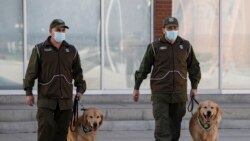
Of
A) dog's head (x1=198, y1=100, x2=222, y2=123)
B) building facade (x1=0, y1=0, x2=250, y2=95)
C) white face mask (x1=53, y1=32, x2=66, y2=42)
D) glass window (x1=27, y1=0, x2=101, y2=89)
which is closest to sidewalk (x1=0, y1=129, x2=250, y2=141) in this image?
dog's head (x1=198, y1=100, x2=222, y2=123)

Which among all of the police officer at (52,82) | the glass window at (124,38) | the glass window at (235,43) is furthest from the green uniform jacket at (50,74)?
the glass window at (235,43)

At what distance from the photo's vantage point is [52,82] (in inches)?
339

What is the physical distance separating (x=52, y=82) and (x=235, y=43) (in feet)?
26.9

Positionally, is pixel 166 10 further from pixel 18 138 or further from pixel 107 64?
pixel 18 138

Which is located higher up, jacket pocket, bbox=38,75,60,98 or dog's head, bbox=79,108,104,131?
jacket pocket, bbox=38,75,60,98

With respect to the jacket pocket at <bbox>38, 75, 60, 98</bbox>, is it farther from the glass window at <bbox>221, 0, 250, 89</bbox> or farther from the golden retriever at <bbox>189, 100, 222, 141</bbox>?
the glass window at <bbox>221, 0, 250, 89</bbox>

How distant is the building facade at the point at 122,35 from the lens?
14812 mm

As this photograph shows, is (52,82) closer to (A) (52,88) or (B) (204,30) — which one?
(A) (52,88)

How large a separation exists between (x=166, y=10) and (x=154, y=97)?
595 centimetres

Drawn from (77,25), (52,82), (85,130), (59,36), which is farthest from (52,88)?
(77,25)

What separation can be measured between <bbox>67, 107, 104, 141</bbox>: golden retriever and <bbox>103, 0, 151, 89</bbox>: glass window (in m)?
6.23

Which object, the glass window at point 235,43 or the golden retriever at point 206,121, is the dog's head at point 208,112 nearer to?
the golden retriever at point 206,121

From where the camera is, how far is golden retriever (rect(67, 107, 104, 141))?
891 centimetres

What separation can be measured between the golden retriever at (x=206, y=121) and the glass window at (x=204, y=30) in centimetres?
624
